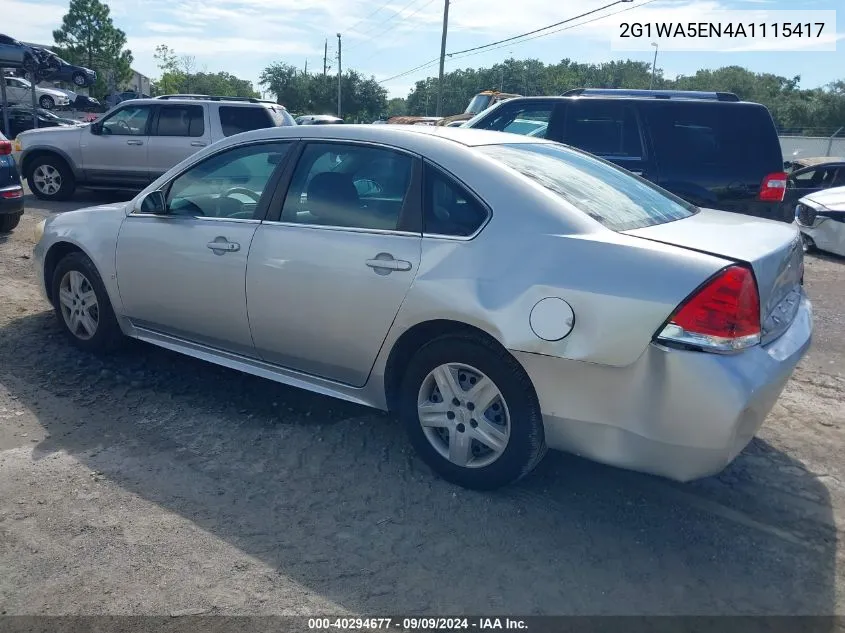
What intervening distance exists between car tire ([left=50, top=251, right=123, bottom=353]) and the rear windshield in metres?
2.79

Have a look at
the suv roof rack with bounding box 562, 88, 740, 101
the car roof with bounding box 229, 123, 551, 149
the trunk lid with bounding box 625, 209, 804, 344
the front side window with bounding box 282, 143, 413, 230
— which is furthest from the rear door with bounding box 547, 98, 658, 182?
the front side window with bounding box 282, 143, 413, 230

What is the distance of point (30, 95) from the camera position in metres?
35.4

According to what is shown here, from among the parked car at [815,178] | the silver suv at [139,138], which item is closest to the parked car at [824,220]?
the parked car at [815,178]

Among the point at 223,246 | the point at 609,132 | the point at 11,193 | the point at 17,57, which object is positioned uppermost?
the point at 17,57

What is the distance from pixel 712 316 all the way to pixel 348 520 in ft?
5.72

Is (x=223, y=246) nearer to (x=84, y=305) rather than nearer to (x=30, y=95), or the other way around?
(x=84, y=305)

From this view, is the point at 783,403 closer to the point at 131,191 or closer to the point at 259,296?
the point at 259,296

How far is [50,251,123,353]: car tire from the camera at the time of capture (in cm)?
485

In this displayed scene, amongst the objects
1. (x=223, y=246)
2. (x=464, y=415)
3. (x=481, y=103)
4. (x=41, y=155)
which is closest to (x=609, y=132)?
(x=223, y=246)

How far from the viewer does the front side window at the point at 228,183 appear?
13.6 ft

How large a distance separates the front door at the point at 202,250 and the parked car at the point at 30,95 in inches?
1374

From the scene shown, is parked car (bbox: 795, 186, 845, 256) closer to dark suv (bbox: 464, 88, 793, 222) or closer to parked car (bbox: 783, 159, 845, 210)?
parked car (bbox: 783, 159, 845, 210)

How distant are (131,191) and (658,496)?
1150cm

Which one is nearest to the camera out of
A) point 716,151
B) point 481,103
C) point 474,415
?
point 474,415
